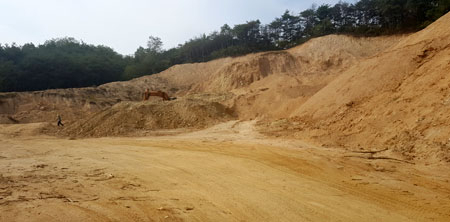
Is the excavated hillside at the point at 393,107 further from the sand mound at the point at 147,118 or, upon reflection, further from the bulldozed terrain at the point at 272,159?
the sand mound at the point at 147,118

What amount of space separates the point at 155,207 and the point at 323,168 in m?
3.87

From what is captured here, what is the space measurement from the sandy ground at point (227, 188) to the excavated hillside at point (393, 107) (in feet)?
3.48

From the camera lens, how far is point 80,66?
120ft

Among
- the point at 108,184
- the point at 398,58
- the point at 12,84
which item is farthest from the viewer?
the point at 12,84

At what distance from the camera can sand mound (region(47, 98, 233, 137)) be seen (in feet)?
49.1

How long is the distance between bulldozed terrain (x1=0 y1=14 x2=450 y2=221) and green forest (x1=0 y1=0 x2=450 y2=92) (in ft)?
50.4

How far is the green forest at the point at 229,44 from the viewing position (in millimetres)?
26844

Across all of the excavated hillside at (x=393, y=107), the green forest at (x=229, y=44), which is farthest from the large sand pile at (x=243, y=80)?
the excavated hillside at (x=393, y=107)

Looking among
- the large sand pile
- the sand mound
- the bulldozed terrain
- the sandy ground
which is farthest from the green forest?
the sandy ground

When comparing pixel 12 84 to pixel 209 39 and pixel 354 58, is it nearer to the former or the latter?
pixel 209 39

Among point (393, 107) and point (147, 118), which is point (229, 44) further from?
point (393, 107)

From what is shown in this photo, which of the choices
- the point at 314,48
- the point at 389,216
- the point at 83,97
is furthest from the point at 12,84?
the point at 389,216

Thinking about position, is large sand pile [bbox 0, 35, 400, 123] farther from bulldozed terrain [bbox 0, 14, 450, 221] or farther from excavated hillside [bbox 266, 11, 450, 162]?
excavated hillside [bbox 266, 11, 450, 162]

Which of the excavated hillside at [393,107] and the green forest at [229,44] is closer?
the excavated hillside at [393,107]
